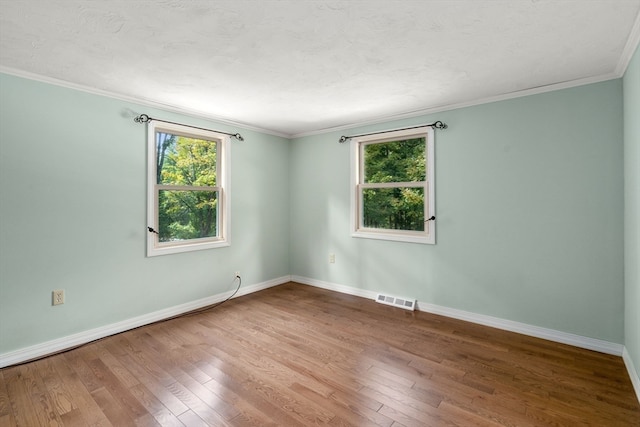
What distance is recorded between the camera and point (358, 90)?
119 inches

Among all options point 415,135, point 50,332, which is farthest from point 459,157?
point 50,332

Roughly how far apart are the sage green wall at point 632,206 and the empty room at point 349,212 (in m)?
0.04

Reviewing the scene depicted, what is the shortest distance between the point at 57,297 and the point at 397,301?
349 cm

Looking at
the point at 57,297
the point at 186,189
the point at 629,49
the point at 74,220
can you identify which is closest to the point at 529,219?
the point at 629,49

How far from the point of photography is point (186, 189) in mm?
3701

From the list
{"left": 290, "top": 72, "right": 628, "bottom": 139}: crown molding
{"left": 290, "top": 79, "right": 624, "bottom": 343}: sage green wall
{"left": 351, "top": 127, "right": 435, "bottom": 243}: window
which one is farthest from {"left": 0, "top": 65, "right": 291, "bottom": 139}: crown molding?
{"left": 290, "top": 79, "right": 624, "bottom": 343}: sage green wall

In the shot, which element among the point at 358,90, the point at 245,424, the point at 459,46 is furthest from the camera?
the point at 358,90

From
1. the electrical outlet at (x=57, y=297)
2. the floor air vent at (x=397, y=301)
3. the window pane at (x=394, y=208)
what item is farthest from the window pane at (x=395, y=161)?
the electrical outlet at (x=57, y=297)

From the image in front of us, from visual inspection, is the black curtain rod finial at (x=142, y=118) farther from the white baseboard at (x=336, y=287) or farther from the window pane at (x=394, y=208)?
the white baseboard at (x=336, y=287)

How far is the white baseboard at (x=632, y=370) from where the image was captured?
2069mm

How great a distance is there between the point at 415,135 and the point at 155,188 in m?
3.09

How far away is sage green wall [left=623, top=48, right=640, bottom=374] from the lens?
211 centimetres

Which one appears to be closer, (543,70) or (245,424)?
(245,424)

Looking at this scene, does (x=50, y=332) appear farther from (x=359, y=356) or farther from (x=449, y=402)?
(x=449, y=402)
